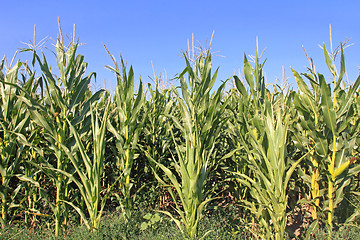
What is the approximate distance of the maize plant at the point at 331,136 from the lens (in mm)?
3078

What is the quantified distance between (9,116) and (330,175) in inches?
→ 170

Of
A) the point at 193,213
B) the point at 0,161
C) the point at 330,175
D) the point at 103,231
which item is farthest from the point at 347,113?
the point at 0,161

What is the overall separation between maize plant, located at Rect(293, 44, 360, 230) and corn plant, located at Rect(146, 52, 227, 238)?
1.09 metres

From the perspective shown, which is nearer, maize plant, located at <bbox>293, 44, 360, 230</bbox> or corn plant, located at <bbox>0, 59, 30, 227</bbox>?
maize plant, located at <bbox>293, 44, 360, 230</bbox>

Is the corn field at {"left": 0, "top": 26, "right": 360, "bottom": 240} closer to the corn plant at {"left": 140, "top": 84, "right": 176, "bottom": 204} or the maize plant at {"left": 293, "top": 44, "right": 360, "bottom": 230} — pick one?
the maize plant at {"left": 293, "top": 44, "right": 360, "bottom": 230}

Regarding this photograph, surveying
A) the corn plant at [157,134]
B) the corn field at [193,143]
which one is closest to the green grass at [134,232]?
the corn field at [193,143]

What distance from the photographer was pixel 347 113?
10.2 feet

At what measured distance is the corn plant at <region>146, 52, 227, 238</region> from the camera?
9.64 feet

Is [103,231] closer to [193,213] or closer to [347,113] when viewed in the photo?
[193,213]

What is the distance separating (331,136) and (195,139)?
1702mm

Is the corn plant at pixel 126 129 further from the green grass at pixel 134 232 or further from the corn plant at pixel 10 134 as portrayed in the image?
the corn plant at pixel 10 134

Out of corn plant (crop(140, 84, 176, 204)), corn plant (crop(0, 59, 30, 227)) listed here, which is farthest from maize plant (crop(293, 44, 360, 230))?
corn plant (crop(0, 59, 30, 227))

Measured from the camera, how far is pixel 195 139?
122 inches

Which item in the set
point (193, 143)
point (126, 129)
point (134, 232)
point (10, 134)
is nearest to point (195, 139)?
point (193, 143)
